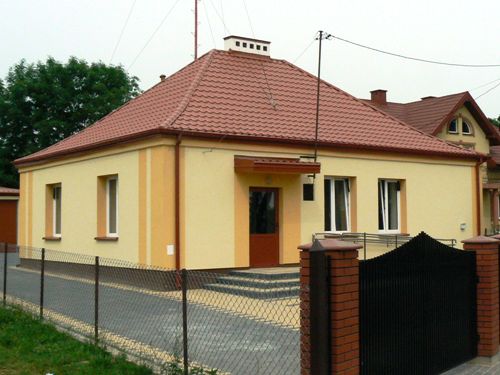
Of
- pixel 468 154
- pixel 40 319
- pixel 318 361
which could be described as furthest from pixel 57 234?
pixel 318 361

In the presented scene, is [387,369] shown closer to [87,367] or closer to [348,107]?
[87,367]

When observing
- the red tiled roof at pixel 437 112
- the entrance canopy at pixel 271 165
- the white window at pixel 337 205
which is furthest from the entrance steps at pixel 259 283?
the red tiled roof at pixel 437 112

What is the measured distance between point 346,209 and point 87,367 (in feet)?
37.4

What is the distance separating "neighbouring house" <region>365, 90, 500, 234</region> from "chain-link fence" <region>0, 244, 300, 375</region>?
17.9m

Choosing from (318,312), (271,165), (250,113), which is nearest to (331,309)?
(318,312)

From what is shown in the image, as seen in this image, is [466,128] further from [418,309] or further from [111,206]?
[418,309]

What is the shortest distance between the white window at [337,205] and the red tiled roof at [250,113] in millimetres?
1110

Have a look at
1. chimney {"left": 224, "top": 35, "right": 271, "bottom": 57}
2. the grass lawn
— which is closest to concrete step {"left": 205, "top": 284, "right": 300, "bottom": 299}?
the grass lawn

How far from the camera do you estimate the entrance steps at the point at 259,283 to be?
44.1 ft

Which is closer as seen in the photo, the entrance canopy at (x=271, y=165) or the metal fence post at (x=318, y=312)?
the metal fence post at (x=318, y=312)

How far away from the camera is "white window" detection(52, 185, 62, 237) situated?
20.1 m

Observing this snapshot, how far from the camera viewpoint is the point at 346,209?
1772 centimetres

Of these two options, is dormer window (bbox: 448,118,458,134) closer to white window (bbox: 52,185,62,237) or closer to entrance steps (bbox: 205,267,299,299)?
entrance steps (bbox: 205,267,299,299)

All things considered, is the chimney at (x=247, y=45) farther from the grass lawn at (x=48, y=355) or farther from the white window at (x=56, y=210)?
the grass lawn at (x=48, y=355)
